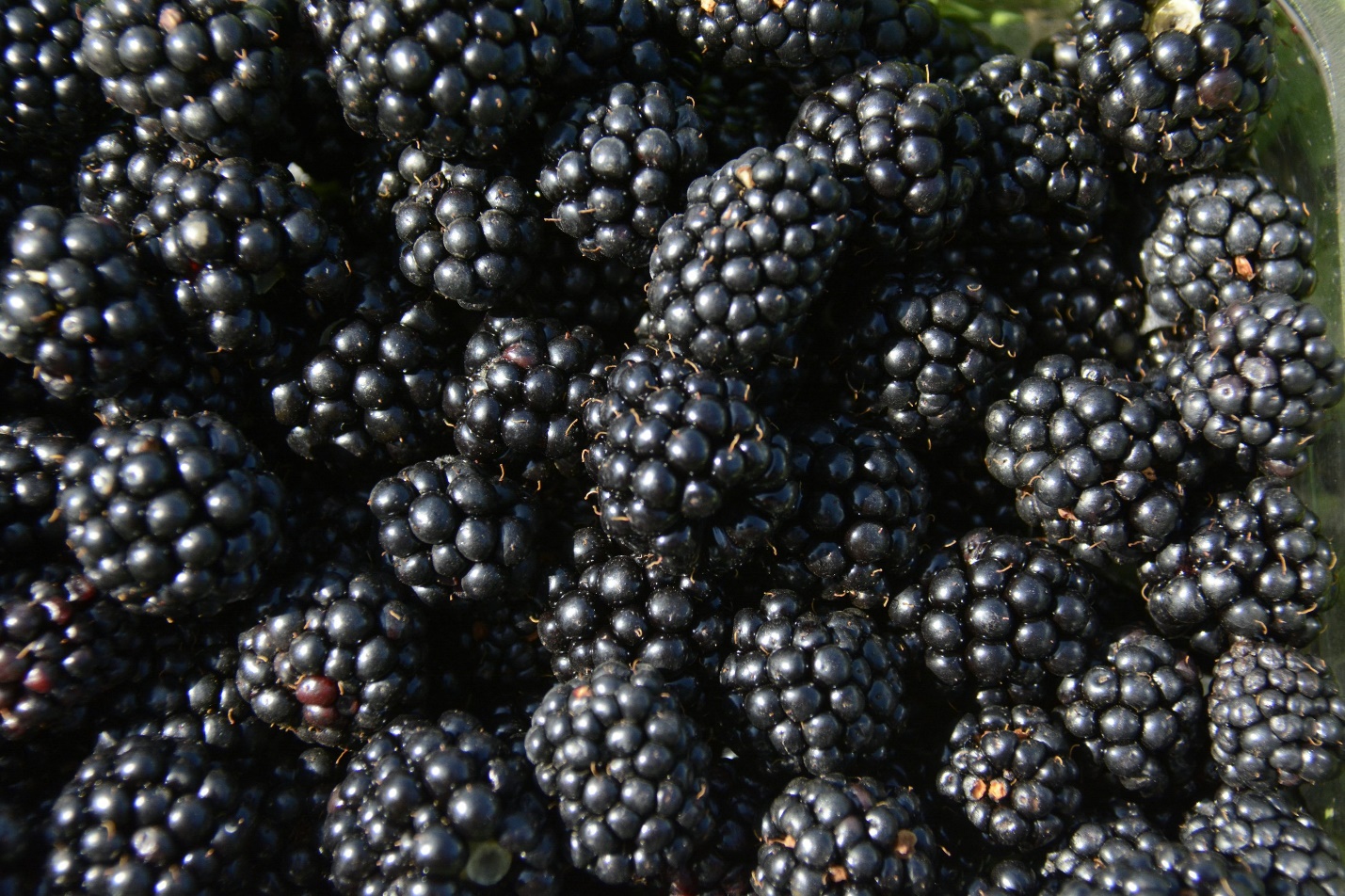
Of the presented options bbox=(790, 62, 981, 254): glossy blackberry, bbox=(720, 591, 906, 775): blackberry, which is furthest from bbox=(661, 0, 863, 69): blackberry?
bbox=(720, 591, 906, 775): blackberry

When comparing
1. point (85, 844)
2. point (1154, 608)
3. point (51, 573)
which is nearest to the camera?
point (85, 844)

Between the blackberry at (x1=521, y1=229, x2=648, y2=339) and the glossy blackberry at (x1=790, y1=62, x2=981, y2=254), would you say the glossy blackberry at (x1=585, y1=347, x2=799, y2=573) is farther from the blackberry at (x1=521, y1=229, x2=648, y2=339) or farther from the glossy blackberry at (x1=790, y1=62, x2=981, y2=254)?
the glossy blackberry at (x1=790, y1=62, x2=981, y2=254)

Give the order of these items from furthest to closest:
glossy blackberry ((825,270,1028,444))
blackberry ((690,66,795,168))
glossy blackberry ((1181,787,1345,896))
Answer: blackberry ((690,66,795,168))
glossy blackberry ((825,270,1028,444))
glossy blackberry ((1181,787,1345,896))

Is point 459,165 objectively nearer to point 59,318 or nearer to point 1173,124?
point 59,318

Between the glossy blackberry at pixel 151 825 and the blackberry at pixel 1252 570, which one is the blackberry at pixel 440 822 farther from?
the blackberry at pixel 1252 570

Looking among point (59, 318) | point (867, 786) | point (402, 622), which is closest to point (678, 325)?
point (402, 622)
